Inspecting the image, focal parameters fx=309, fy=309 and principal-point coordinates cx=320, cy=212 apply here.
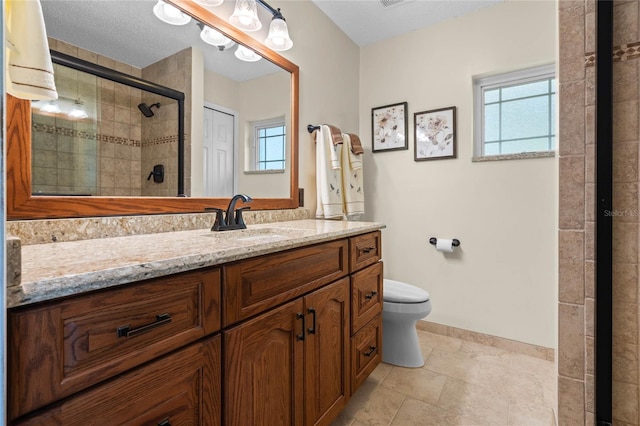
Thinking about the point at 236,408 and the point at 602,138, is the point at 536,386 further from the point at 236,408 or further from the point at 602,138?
the point at 236,408

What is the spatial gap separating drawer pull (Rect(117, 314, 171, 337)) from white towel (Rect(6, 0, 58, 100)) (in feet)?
2.27

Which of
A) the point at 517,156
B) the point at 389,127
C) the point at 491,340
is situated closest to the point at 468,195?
the point at 517,156

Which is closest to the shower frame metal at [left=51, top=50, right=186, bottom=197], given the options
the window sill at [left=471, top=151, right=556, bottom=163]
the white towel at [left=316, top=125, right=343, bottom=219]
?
the white towel at [left=316, top=125, right=343, bottom=219]

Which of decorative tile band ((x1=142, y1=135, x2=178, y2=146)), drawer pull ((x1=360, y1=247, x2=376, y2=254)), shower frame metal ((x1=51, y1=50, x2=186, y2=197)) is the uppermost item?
shower frame metal ((x1=51, y1=50, x2=186, y2=197))

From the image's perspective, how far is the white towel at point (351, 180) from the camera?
7.39 ft

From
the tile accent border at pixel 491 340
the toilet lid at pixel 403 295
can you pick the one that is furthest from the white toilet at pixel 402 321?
the tile accent border at pixel 491 340

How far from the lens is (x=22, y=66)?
2.57 feet

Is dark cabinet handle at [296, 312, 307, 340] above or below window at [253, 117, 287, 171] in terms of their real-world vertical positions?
below

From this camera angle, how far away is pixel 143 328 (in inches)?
24.9

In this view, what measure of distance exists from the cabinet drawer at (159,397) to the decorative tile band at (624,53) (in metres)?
1.54

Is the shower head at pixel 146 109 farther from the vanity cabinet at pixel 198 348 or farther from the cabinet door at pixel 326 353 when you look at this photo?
the cabinet door at pixel 326 353

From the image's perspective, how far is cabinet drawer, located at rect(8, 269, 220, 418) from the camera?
484 mm

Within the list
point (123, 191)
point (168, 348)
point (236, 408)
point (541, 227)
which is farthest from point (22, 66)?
point (541, 227)

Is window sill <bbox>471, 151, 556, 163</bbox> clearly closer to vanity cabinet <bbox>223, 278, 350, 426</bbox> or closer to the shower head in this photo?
vanity cabinet <bbox>223, 278, 350, 426</bbox>
